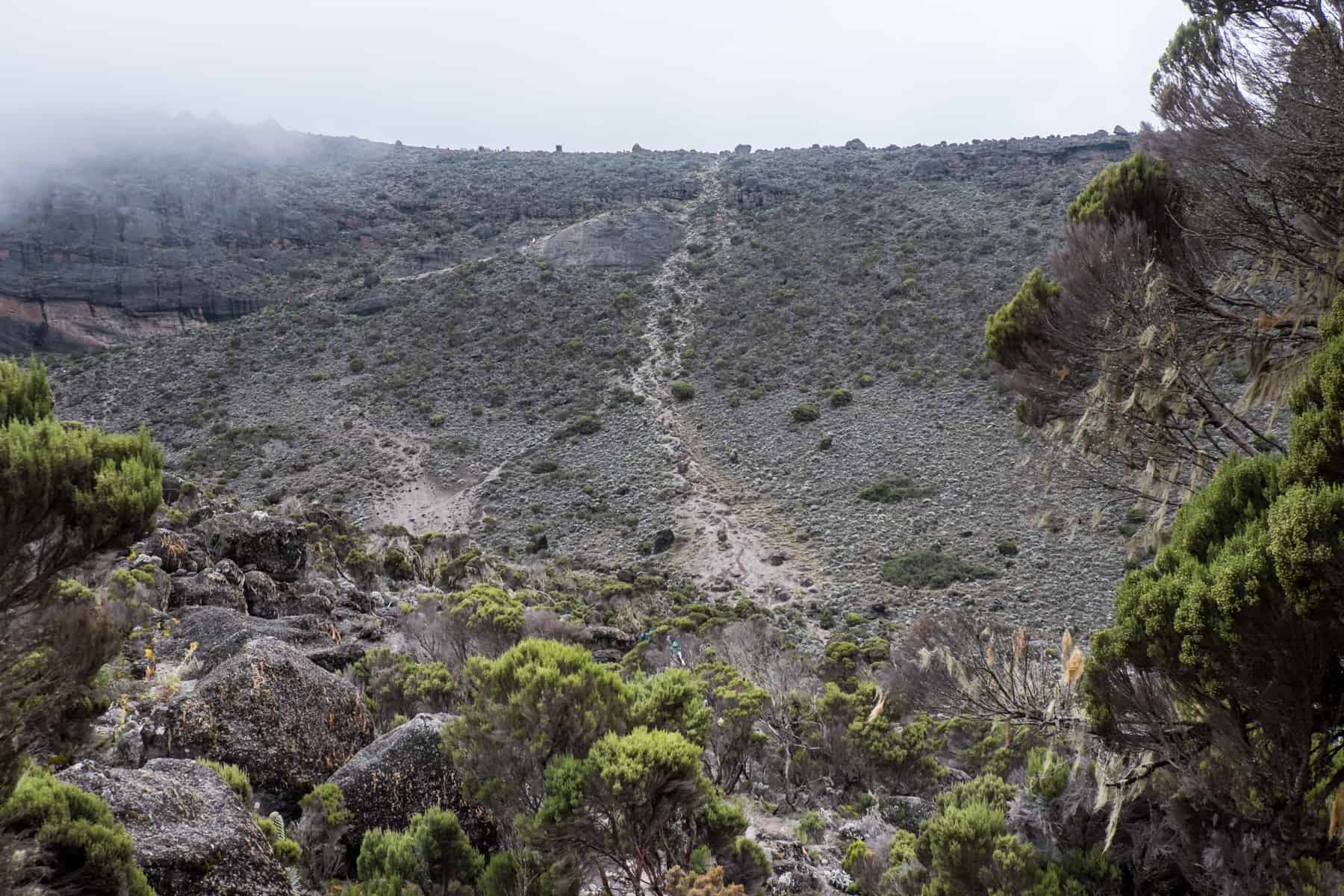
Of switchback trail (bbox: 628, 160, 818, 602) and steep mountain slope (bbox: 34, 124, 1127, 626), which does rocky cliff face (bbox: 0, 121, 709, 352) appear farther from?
switchback trail (bbox: 628, 160, 818, 602)

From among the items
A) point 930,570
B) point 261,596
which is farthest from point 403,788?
point 930,570

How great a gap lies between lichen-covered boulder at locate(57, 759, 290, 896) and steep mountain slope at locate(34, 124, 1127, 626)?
18.7 meters

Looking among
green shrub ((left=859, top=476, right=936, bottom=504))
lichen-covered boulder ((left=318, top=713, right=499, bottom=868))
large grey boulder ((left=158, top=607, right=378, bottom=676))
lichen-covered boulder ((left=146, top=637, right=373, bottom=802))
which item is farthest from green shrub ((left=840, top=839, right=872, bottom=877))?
green shrub ((left=859, top=476, right=936, bottom=504))

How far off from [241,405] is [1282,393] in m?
43.1

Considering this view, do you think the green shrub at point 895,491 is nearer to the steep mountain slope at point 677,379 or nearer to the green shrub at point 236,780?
the steep mountain slope at point 677,379

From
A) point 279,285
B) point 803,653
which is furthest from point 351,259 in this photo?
point 803,653

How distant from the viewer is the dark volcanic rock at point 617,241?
174 feet

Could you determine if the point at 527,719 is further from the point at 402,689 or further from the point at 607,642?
the point at 607,642

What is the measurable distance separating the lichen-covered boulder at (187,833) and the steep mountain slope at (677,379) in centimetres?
1872

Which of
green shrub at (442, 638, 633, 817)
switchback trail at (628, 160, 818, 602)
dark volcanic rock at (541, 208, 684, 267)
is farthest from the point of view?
dark volcanic rock at (541, 208, 684, 267)

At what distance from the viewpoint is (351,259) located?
54812 millimetres

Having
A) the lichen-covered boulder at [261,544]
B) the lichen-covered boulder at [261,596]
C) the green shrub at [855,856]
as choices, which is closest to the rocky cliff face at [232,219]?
the lichen-covered boulder at [261,544]

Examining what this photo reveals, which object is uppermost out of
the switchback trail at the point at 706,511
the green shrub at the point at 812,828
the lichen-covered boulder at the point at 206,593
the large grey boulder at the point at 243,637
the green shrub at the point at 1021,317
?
the green shrub at the point at 1021,317

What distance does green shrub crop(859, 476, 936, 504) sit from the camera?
91.1 feet
